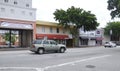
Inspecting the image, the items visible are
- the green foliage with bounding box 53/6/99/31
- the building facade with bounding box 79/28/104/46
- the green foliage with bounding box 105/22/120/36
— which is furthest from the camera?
the green foliage with bounding box 105/22/120/36

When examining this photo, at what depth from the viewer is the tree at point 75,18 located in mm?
53344

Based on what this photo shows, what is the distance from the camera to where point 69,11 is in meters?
53.9

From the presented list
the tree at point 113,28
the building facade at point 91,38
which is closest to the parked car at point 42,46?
the building facade at point 91,38

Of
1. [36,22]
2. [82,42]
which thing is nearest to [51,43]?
[36,22]

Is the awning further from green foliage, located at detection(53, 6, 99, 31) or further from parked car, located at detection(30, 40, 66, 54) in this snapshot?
parked car, located at detection(30, 40, 66, 54)

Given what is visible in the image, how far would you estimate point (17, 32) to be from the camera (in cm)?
4997

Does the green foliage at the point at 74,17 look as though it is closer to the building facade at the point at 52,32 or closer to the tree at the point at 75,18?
the tree at the point at 75,18

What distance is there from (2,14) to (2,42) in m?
12.8

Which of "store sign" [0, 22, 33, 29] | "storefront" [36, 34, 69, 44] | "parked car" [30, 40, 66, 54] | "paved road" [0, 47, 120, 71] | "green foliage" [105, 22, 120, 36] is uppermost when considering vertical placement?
"green foliage" [105, 22, 120, 36]

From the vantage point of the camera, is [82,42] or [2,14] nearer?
[2,14]

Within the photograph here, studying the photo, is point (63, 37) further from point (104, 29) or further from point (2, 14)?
point (104, 29)

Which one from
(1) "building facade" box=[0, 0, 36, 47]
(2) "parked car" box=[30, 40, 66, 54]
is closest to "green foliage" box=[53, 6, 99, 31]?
(1) "building facade" box=[0, 0, 36, 47]

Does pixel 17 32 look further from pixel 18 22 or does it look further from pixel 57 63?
pixel 57 63

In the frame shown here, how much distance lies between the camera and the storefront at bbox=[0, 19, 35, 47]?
138ft
